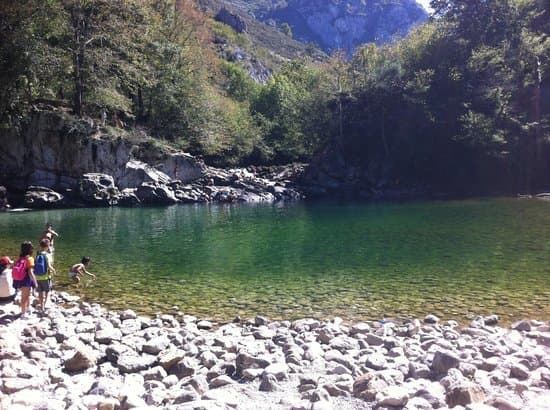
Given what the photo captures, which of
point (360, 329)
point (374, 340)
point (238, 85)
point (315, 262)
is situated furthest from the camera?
point (238, 85)

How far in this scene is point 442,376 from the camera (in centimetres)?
836

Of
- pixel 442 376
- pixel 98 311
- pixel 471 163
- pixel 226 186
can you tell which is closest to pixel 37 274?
pixel 98 311

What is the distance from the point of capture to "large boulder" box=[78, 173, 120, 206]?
166 feet

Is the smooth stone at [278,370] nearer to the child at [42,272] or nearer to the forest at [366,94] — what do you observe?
the child at [42,272]

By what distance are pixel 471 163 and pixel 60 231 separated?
5326 centimetres

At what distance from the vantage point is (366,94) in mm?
68938

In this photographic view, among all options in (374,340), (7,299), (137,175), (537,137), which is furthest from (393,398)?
(537,137)

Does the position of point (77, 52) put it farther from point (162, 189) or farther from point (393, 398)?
point (393, 398)

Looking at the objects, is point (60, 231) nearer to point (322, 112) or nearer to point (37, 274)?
point (37, 274)

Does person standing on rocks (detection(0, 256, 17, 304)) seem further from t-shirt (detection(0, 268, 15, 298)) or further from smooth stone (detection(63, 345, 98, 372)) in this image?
smooth stone (detection(63, 345, 98, 372))

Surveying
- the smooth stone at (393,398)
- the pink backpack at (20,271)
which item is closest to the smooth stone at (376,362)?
the smooth stone at (393,398)

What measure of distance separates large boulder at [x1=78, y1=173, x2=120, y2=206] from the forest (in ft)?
26.0

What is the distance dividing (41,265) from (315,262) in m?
11.4

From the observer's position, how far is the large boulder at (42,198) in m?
47.4
